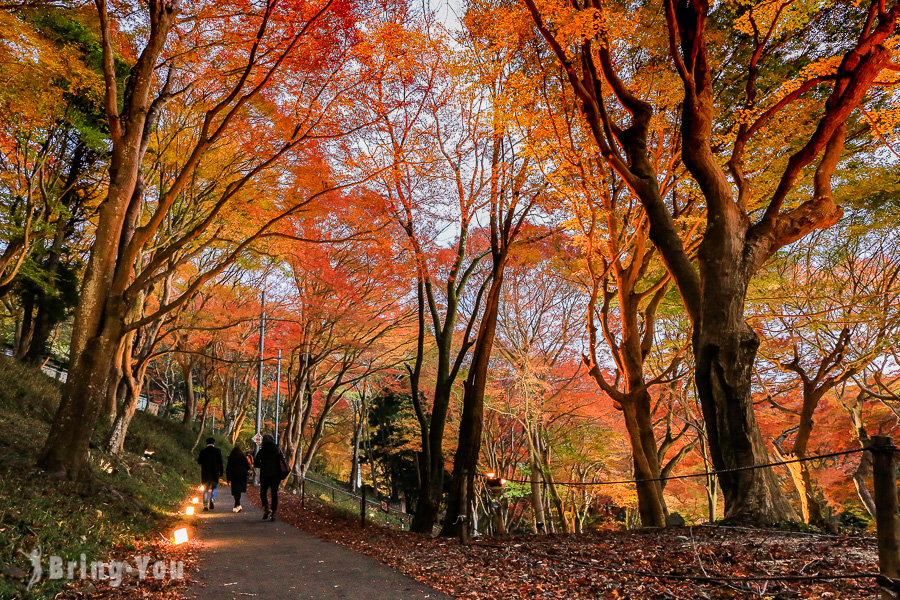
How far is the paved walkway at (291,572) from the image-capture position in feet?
14.5

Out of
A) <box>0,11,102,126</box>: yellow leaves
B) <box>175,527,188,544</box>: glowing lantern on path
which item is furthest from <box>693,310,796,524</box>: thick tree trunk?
<box>0,11,102,126</box>: yellow leaves

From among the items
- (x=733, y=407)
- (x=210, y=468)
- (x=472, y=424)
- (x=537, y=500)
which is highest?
(x=733, y=407)

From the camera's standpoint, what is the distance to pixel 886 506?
8.57 feet

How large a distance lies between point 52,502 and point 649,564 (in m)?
6.09

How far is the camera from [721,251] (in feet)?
20.0

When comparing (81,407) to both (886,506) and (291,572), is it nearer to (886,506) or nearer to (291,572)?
(291,572)

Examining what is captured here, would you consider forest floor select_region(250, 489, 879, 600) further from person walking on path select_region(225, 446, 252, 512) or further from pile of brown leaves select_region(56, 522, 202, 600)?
person walking on path select_region(225, 446, 252, 512)

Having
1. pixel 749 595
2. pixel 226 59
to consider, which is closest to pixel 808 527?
pixel 749 595

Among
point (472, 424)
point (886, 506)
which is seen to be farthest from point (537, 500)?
point (886, 506)

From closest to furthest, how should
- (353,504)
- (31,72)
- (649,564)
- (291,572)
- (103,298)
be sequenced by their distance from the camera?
(649,564) < (291,572) < (103,298) < (31,72) < (353,504)

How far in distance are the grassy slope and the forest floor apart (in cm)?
292

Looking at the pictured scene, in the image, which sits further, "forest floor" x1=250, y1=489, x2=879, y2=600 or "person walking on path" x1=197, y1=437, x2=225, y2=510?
"person walking on path" x1=197, y1=437, x2=225, y2=510

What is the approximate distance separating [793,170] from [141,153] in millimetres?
9400

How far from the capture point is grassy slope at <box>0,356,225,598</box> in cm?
412
